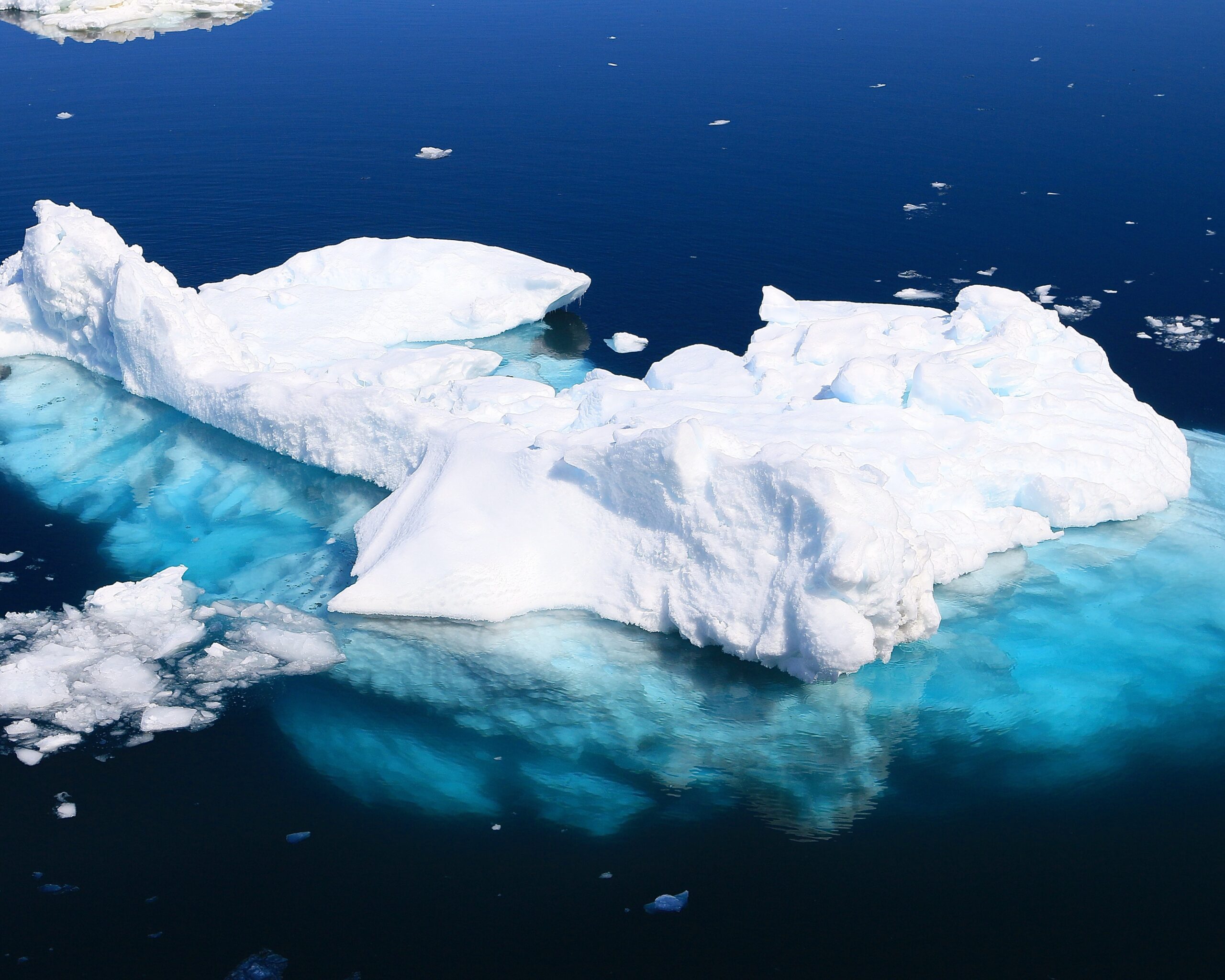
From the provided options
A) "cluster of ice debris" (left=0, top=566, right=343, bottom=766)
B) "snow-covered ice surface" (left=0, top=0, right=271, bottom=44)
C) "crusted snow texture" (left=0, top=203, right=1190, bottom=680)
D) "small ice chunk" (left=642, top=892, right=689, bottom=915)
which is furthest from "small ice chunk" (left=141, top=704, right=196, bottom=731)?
"snow-covered ice surface" (left=0, top=0, right=271, bottom=44)

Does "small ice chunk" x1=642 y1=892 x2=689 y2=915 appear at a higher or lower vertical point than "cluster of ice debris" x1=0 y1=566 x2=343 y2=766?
lower

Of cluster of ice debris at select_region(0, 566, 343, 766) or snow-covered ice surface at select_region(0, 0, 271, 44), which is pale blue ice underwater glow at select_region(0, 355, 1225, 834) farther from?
snow-covered ice surface at select_region(0, 0, 271, 44)

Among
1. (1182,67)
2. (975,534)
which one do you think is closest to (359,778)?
(975,534)

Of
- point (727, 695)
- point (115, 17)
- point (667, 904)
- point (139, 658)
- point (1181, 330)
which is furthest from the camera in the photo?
point (115, 17)

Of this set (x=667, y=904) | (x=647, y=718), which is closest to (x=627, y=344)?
(x=647, y=718)

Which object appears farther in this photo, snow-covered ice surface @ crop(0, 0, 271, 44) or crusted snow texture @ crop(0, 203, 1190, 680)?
snow-covered ice surface @ crop(0, 0, 271, 44)

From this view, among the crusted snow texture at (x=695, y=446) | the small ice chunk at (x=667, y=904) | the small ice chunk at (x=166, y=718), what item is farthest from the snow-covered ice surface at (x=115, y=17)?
the small ice chunk at (x=667, y=904)

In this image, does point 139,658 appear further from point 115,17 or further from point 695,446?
point 115,17
